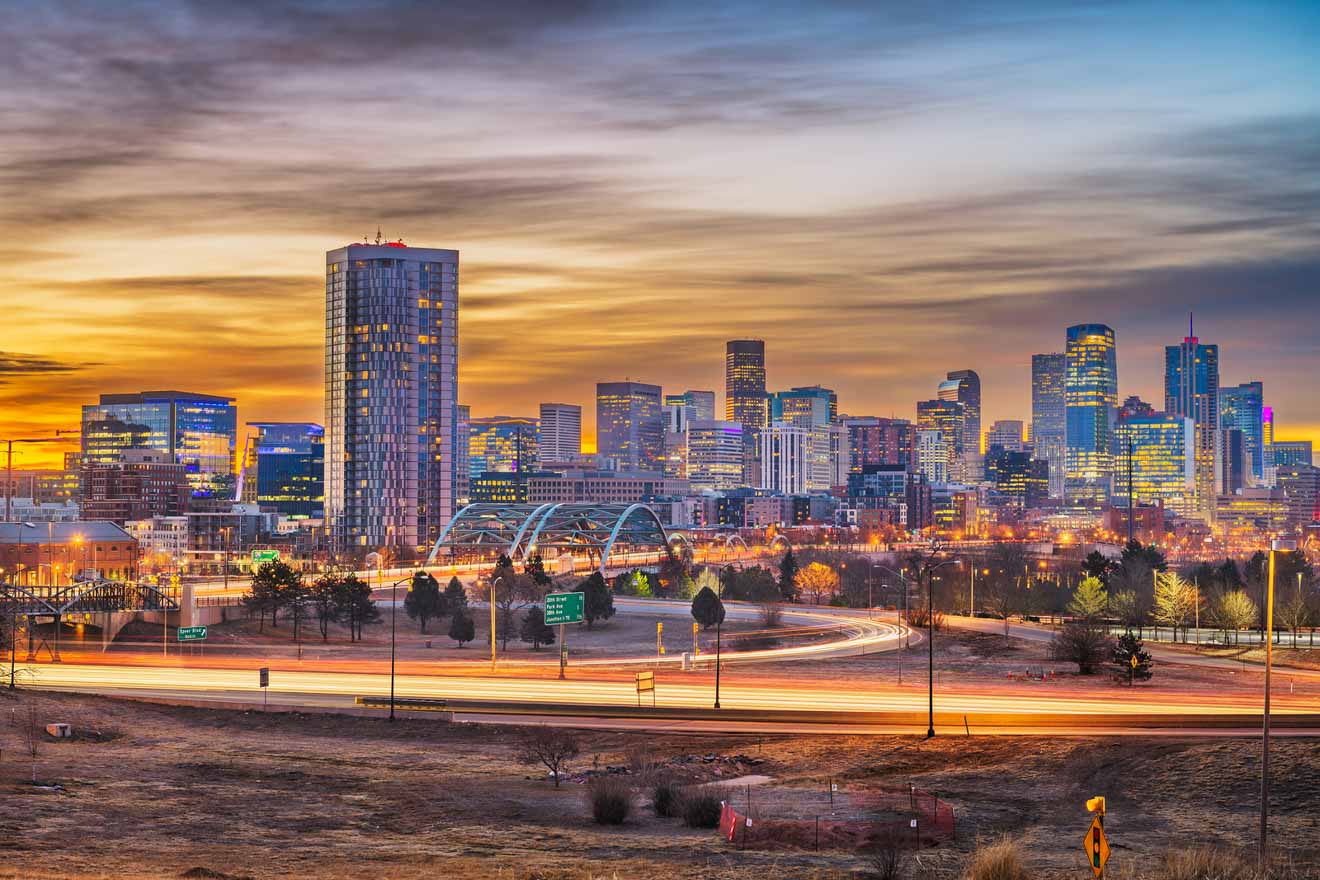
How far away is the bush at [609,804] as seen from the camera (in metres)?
45.9

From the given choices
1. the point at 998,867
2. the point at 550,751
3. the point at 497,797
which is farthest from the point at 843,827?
the point at 550,751

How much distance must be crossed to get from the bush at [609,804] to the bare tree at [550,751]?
21.2 feet

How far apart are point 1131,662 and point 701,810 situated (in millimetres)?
47225

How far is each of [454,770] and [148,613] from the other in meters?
77.0

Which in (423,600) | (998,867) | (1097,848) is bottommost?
(423,600)

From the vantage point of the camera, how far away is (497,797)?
167 ft

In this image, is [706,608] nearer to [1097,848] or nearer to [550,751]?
[550,751]

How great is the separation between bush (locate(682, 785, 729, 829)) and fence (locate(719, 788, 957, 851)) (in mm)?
542

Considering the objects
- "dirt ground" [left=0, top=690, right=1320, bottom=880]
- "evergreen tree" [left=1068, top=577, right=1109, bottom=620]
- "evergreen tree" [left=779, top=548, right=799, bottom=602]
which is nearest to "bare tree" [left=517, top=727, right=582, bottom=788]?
"dirt ground" [left=0, top=690, right=1320, bottom=880]

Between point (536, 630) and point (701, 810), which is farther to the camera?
point (536, 630)

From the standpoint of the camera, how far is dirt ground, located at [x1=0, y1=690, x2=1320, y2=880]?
3875 centimetres

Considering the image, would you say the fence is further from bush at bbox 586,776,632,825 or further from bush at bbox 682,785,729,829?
bush at bbox 586,776,632,825

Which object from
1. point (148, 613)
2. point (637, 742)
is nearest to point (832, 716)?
point (637, 742)

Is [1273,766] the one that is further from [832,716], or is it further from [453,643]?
[453,643]
